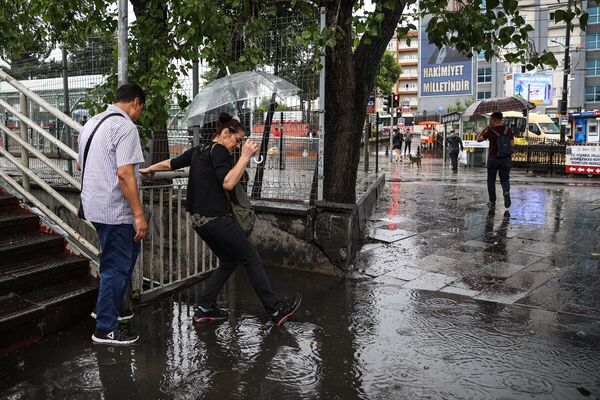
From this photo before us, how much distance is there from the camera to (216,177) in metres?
4.38

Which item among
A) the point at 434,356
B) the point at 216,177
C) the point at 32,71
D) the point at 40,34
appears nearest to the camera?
the point at 434,356

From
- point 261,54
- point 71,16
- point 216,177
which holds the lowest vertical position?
point 216,177

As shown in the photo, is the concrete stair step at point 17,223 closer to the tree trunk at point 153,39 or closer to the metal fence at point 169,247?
the metal fence at point 169,247

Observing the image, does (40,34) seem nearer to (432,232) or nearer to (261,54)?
(261,54)

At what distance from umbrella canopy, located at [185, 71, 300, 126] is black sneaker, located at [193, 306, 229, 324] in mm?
2010

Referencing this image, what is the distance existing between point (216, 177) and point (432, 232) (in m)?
5.00

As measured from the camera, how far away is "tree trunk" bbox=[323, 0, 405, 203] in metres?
6.69

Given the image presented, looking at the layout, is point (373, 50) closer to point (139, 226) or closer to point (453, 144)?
point (139, 226)

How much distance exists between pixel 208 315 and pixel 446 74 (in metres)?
27.9

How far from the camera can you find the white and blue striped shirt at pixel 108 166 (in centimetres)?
399

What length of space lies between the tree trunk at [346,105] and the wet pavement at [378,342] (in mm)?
1036

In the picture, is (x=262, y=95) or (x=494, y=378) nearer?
(x=494, y=378)

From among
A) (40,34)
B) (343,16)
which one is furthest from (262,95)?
(40,34)

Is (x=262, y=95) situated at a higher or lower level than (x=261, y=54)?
lower
